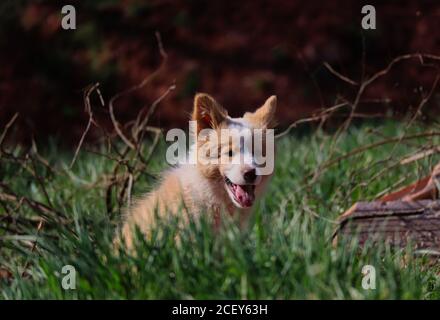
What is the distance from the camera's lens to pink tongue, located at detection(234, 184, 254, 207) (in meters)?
4.84

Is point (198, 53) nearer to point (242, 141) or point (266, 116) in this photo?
point (266, 116)

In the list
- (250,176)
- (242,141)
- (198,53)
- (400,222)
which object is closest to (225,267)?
(250,176)

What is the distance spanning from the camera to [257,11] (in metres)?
13.9

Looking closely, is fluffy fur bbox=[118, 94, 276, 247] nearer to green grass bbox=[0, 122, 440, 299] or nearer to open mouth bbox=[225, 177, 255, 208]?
open mouth bbox=[225, 177, 255, 208]

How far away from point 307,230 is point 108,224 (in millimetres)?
860

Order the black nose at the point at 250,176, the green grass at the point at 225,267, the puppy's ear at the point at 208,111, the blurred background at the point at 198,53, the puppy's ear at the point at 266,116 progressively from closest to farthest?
the green grass at the point at 225,267 → the black nose at the point at 250,176 → the puppy's ear at the point at 208,111 → the puppy's ear at the point at 266,116 → the blurred background at the point at 198,53

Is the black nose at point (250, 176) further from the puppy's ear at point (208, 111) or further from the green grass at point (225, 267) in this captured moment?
the puppy's ear at point (208, 111)

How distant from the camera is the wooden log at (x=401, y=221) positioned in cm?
503

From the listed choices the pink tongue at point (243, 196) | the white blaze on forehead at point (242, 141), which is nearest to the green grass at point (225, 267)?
the pink tongue at point (243, 196)

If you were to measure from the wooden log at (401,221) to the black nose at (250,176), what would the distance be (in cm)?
53

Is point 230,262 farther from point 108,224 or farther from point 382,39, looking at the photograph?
point 382,39

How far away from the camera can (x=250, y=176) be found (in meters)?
4.77

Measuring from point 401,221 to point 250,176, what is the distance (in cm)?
91

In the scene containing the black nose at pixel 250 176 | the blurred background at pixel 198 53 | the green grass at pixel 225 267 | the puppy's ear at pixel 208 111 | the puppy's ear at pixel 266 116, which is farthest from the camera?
the blurred background at pixel 198 53
